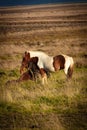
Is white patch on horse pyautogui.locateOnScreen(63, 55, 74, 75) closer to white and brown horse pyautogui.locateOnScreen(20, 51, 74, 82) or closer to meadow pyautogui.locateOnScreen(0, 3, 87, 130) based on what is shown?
white and brown horse pyautogui.locateOnScreen(20, 51, 74, 82)

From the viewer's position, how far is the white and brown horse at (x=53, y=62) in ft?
13.3

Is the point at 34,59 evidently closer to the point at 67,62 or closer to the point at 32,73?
the point at 32,73

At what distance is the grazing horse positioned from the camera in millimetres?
4047

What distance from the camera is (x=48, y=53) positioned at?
438 centimetres

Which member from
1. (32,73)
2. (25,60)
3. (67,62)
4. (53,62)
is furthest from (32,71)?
(67,62)

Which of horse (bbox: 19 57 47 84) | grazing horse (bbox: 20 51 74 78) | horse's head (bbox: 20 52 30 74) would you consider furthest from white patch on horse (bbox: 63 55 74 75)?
horse's head (bbox: 20 52 30 74)

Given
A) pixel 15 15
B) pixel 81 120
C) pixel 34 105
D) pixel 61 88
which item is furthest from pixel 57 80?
pixel 15 15

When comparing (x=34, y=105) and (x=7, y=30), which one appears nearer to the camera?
(x=34, y=105)

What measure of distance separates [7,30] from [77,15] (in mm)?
978

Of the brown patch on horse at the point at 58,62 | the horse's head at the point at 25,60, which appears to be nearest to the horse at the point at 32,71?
the horse's head at the point at 25,60

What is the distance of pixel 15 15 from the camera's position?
4.30 metres

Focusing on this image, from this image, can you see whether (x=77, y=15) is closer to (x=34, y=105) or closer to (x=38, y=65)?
(x=38, y=65)

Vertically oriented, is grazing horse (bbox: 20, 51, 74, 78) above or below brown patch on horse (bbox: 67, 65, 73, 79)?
above

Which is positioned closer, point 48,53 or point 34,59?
point 34,59
